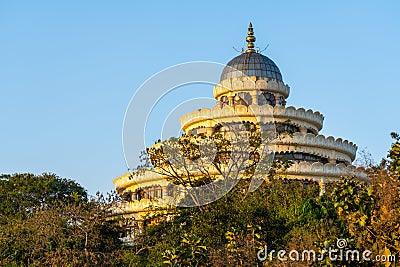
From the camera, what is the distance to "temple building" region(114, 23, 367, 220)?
3772 cm

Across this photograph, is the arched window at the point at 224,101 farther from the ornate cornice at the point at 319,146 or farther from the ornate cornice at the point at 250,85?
the ornate cornice at the point at 319,146

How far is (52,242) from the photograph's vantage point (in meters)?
29.0

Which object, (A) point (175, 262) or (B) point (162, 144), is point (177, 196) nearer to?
(B) point (162, 144)

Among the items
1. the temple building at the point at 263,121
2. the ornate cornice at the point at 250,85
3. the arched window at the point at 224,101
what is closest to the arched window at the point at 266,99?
the temple building at the point at 263,121

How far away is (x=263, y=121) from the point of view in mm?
40000

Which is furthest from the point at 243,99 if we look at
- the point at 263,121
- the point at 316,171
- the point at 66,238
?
the point at 66,238

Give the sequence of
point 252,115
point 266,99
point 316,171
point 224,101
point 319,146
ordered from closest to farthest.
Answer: point 316,171
point 319,146
point 252,115
point 266,99
point 224,101

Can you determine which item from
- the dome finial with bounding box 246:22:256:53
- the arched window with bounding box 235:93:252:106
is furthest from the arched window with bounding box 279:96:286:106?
the dome finial with bounding box 246:22:256:53

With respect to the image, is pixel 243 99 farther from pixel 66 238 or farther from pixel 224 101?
pixel 66 238

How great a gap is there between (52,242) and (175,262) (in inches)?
349

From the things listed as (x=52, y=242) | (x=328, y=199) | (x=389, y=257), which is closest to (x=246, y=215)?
(x=328, y=199)

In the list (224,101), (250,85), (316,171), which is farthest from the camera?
(224,101)

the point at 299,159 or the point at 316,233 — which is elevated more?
the point at 299,159

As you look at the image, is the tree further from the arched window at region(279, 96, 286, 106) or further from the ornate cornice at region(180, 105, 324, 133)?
the arched window at region(279, 96, 286, 106)
